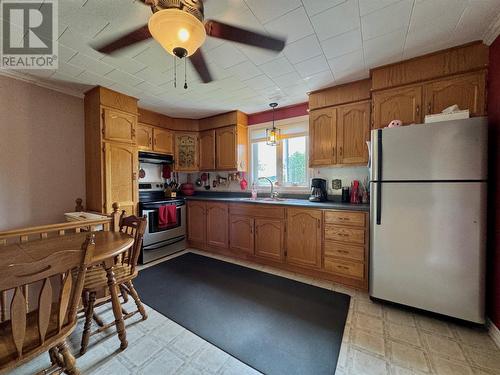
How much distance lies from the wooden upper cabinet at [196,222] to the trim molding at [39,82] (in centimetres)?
218

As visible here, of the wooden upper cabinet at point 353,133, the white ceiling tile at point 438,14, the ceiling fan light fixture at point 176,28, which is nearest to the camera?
the ceiling fan light fixture at point 176,28

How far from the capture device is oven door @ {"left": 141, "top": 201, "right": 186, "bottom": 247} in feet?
9.84

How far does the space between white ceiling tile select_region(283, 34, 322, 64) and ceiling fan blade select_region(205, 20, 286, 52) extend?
97 mm

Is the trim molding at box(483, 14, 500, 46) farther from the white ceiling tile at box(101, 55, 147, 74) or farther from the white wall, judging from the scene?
the white wall

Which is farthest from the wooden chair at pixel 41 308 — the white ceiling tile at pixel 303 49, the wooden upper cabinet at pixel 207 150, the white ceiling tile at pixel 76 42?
the wooden upper cabinet at pixel 207 150

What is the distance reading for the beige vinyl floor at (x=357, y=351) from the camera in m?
1.30

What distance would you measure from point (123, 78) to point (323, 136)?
Answer: 254 centimetres

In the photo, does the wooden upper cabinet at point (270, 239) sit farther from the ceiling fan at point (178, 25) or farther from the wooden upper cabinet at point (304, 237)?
the ceiling fan at point (178, 25)

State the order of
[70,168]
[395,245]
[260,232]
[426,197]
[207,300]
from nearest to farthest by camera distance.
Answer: [426,197], [395,245], [207,300], [70,168], [260,232]

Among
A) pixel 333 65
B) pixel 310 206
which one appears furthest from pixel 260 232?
pixel 333 65

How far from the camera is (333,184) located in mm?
2967

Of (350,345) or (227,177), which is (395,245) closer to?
(350,345)

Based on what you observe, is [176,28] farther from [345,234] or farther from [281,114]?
[281,114]

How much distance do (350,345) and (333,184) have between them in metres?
1.96
